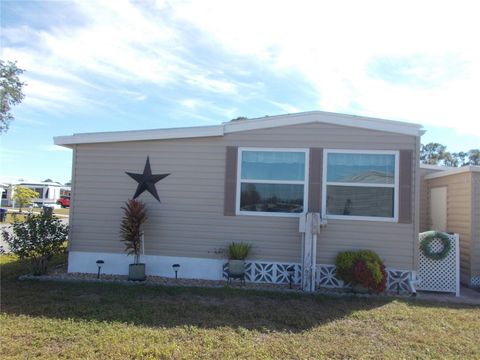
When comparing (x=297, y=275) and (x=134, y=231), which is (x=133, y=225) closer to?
(x=134, y=231)

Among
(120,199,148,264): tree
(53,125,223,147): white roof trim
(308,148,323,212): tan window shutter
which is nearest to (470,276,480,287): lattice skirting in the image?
(308,148,323,212): tan window shutter

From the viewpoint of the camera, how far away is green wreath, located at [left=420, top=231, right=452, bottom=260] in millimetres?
7180

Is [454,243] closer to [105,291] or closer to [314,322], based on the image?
[314,322]

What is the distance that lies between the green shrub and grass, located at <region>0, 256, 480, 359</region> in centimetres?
72

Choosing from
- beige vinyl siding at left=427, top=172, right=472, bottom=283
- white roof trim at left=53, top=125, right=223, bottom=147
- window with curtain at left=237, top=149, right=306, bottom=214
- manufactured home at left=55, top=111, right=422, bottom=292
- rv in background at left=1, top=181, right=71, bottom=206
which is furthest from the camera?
rv in background at left=1, top=181, right=71, bottom=206

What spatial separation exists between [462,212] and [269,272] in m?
4.27

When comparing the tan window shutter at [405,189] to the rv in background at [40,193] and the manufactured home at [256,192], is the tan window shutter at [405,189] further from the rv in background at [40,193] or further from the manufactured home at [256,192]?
the rv in background at [40,193]

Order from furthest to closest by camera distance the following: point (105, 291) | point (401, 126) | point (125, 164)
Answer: point (125, 164) < point (401, 126) < point (105, 291)

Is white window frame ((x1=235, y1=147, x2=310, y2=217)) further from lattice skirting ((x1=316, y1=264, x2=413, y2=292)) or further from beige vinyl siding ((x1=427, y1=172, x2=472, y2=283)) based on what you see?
beige vinyl siding ((x1=427, y1=172, x2=472, y2=283))

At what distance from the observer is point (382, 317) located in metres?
5.40

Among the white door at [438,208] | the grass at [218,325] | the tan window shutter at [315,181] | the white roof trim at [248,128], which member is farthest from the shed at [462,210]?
the tan window shutter at [315,181]

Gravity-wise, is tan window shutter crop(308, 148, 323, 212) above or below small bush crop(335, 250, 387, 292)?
above

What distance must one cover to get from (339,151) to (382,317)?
301cm

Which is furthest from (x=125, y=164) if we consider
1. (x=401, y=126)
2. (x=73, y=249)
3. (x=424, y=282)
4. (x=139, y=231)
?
(x=424, y=282)
